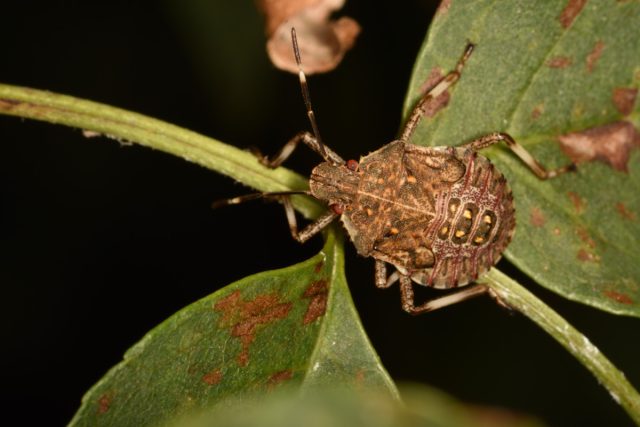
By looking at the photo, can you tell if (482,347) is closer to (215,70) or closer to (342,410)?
(215,70)

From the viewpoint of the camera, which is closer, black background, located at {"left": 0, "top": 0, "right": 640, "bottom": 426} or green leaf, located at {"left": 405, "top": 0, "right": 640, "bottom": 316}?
green leaf, located at {"left": 405, "top": 0, "right": 640, "bottom": 316}

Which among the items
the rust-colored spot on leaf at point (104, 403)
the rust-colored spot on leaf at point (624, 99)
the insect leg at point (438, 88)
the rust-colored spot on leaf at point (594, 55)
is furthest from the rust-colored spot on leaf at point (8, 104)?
the rust-colored spot on leaf at point (624, 99)

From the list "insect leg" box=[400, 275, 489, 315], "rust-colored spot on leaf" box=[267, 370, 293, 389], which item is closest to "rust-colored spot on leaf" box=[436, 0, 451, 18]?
"insect leg" box=[400, 275, 489, 315]

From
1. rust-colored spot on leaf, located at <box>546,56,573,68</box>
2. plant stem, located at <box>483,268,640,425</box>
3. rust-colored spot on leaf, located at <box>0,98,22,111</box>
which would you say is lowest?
plant stem, located at <box>483,268,640,425</box>

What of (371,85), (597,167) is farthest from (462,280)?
(371,85)

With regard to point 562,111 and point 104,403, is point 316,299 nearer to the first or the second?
point 104,403

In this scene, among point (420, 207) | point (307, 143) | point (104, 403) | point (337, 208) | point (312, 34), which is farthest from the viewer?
point (307, 143)

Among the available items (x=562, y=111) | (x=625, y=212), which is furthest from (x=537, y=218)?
(x=562, y=111)

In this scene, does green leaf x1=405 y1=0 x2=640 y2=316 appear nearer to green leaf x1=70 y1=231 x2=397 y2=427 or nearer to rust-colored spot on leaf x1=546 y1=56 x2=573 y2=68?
rust-colored spot on leaf x1=546 y1=56 x2=573 y2=68
